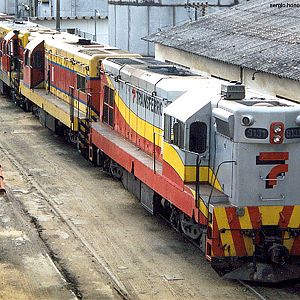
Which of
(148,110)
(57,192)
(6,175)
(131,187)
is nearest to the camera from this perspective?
(148,110)

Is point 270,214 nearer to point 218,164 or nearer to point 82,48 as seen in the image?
point 218,164

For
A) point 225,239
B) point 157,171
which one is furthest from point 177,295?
point 157,171

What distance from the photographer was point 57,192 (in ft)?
73.5

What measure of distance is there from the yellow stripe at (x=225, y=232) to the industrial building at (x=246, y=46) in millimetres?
8884

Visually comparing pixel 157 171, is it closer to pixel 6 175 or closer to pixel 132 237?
pixel 132 237

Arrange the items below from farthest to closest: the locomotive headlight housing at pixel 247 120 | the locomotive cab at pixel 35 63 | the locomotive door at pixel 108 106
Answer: the locomotive cab at pixel 35 63 → the locomotive door at pixel 108 106 → the locomotive headlight housing at pixel 247 120

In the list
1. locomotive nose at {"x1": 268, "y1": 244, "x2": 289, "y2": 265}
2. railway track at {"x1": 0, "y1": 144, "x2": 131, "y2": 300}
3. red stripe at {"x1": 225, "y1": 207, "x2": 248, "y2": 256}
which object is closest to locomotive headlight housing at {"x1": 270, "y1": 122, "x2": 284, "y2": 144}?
red stripe at {"x1": 225, "y1": 207, "x2": 248, "y2": 256}

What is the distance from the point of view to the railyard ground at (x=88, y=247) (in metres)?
15.0

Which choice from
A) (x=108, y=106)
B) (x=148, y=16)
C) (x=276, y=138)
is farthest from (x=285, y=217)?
(x=148, y=16)

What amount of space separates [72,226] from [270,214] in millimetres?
5678

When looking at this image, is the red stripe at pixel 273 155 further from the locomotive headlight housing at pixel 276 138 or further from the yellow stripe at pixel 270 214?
the yellow stripe at pixel 270 214

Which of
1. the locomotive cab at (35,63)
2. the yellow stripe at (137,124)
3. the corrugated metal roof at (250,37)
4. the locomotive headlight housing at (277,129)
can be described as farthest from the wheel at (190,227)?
the locomotive cab at (35,63)

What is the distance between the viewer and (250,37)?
29344 millimetres

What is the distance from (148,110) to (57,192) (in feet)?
14.5
